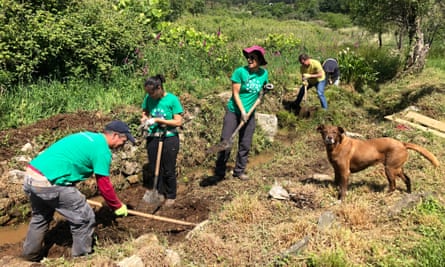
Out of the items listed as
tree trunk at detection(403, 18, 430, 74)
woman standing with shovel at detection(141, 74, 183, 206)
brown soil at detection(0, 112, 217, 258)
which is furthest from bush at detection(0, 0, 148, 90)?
tree trunk at detection(403, 18, 430, 74)

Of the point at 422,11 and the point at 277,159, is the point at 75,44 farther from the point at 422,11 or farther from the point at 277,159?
the point at 422,11

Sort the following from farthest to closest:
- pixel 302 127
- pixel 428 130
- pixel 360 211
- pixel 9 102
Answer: pixel 302 127 → pixel 428 130 → pixel 9 102 → pixel 360 211

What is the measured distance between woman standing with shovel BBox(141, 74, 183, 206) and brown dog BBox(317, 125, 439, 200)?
195cm

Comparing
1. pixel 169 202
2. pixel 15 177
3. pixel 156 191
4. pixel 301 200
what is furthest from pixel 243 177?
pixel 15 177

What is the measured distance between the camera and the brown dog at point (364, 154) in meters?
4.59

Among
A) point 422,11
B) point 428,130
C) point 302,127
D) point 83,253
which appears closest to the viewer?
point 83,253

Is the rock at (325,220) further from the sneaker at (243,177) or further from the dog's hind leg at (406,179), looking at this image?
the sneaker at (243,177)

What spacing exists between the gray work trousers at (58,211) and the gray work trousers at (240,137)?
2.45 metres

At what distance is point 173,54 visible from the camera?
9.04m

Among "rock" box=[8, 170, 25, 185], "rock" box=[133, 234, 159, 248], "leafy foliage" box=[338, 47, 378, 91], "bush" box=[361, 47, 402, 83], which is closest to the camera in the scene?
"rock" box=[133, 234, 159, 248]

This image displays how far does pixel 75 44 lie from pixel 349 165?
18.1 ft

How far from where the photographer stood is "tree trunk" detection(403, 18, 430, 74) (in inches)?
446

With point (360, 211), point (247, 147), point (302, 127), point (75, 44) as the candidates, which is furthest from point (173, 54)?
point (360, 211)

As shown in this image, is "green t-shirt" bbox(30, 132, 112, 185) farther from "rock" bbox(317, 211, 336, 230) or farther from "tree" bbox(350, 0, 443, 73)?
"tree" bbox(350, 0, 443, 73)
